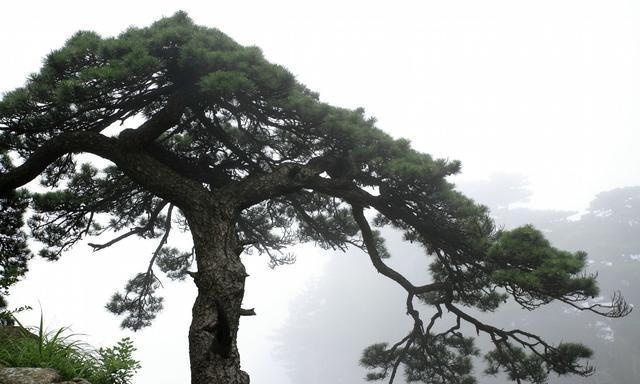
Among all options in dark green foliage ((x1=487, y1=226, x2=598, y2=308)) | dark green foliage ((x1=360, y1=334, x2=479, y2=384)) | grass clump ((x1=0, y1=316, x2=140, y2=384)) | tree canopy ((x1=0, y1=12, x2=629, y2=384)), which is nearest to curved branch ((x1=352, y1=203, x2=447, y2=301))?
tree canopy ((x1=0, y1=12, x2=629, y2=384))

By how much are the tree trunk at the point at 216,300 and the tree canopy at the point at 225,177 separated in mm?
14

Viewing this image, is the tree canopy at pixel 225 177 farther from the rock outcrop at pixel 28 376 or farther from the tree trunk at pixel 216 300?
Result: the rock outcrop at pixel 28 376

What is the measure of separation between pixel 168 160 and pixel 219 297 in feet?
9.65

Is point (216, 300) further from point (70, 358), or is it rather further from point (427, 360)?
point (427, 360)

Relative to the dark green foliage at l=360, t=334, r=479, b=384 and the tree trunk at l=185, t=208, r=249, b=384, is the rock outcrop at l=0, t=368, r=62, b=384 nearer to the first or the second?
the tree trunk at l=185, t=208, r=249, b=384

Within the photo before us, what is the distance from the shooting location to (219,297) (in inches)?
160

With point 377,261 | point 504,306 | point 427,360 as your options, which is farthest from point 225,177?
point 504,306

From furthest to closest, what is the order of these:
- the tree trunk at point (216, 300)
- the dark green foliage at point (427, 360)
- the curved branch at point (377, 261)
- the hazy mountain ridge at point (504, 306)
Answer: the hazy mountain ridge at point (504, 306), the dark green foliage at point (427, 360), the curved branch at point (377, 261), the tree trunk at point (216, 300)

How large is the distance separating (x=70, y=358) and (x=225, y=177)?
360 cm

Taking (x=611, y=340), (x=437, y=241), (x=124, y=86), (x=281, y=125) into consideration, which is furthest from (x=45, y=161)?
(x=611, y=340)

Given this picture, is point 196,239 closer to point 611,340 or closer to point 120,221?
point 120,221

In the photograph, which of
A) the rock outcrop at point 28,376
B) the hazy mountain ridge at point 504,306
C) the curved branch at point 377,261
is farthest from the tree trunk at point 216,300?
the hazy mountain ridge at point 504,306

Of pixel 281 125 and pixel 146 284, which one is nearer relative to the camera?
pixel 281 125

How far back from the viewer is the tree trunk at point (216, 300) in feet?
11.7
